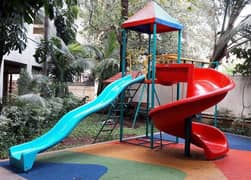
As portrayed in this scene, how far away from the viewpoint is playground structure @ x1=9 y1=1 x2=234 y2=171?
5035 mm

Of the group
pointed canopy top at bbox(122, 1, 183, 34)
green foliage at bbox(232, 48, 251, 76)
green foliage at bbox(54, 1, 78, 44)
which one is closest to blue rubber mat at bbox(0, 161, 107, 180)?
pointed canopy top at bbox(122, 1, 183, 34)

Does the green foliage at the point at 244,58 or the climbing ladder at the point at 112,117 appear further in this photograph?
the green foliage at the point at 244,58

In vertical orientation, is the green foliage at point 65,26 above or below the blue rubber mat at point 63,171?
above

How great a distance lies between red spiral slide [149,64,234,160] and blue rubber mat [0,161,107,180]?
1.59 meters

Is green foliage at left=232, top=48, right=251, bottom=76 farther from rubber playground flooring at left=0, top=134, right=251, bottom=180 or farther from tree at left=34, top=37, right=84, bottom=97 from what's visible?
tree at left=34, top=37, right=84, bottom=97

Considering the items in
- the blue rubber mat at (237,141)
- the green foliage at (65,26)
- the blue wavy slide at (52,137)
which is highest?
the green foliage at (65,26)

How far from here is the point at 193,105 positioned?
5242mm

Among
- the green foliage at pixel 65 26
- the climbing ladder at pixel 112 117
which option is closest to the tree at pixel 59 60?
the green foliage at pixel 65 26

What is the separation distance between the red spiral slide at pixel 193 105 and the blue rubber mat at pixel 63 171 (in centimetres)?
159

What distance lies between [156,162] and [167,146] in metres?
1.57

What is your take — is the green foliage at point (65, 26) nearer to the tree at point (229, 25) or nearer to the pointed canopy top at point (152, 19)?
the pointed canopy top at point (152, 19)

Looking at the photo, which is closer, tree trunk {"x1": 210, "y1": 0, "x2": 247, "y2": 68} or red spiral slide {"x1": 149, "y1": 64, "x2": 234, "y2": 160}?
red spiral slide {"x1": 149, "y1": 64, "x2": 234, "y2": 160}

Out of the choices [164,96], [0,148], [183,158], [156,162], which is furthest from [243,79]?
[0,148]

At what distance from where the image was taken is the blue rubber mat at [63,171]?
174 inches
